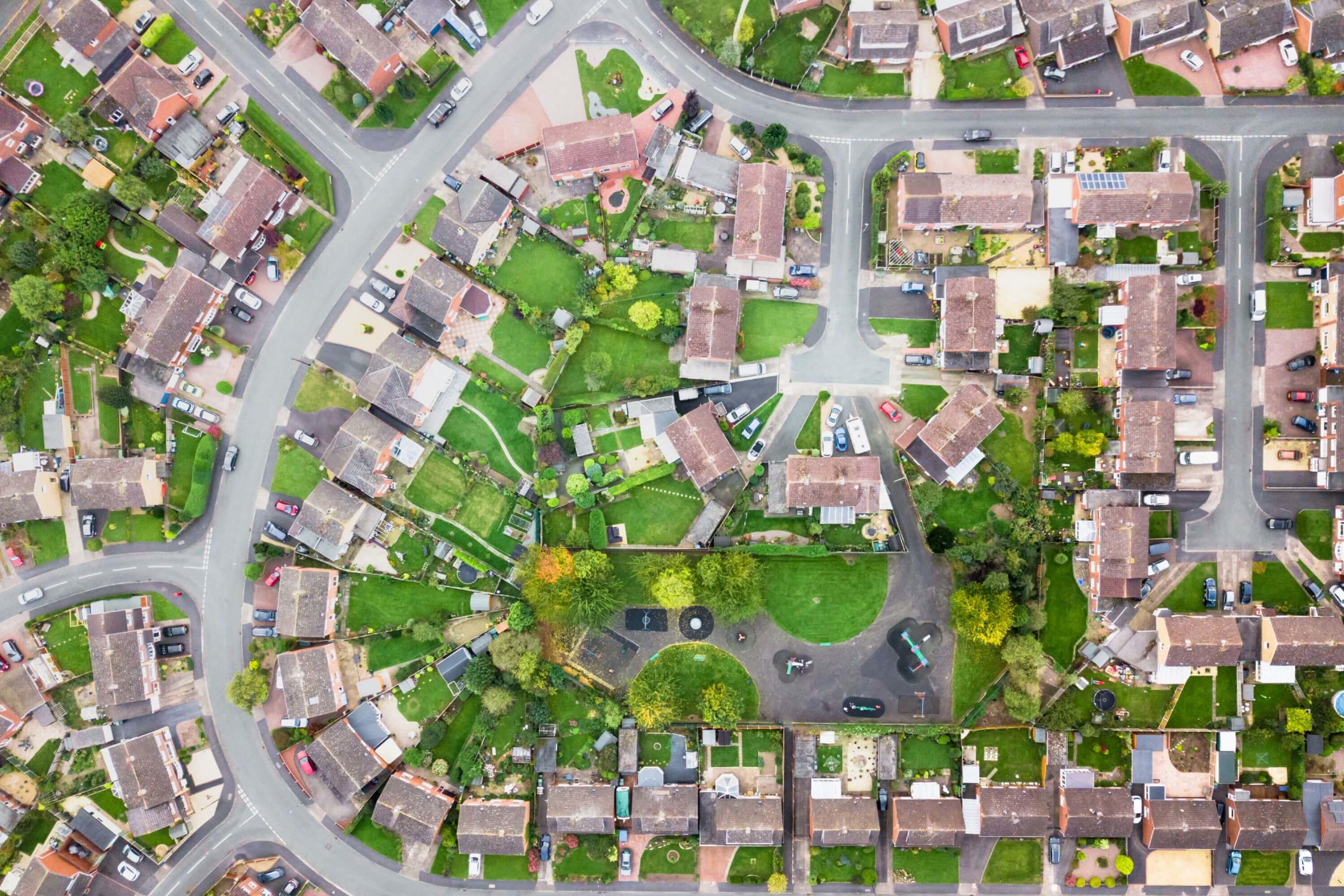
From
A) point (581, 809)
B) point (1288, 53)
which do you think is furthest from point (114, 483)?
point (1288, 53)

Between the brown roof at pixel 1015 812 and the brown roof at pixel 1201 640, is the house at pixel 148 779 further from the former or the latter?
the brown roof at pixel 1201 640

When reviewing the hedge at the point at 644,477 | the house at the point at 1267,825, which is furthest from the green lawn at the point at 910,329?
the house at the point at 1267,825

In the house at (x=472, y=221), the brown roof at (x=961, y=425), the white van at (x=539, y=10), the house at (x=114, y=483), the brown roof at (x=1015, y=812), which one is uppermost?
the white van at (x=539, y=10)

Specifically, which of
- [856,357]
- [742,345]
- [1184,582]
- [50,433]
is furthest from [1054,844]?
[50,433]

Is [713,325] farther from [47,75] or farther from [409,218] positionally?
[47,75]

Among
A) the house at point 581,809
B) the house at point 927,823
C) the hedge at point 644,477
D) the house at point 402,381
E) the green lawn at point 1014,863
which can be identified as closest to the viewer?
the house at point 927,823

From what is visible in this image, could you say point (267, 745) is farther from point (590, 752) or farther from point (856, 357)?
point (856, 357)
